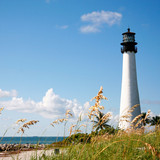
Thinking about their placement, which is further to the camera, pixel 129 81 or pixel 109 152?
pixel 129 81

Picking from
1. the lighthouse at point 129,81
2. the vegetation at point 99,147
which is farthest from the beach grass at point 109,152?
the lighthouse at point 129,81

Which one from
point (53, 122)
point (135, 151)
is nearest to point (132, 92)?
point (135, 151)

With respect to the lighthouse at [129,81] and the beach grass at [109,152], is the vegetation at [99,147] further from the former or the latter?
the lighthouse at [129,81]

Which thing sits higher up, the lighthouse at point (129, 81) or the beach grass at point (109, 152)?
the lighthouse at point (129, 81)

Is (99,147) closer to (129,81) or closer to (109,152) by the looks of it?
(109,152)

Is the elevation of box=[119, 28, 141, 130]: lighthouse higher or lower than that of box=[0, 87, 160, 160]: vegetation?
higher

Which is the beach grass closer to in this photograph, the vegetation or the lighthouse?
the vegetation

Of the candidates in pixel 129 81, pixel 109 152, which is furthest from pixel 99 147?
pixel 129 81

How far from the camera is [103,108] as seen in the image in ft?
10.8

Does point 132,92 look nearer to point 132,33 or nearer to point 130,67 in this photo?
point 130,67

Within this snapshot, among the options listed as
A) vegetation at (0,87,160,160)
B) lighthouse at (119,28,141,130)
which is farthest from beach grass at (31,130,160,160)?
lighthouse at (119,28,141,130)

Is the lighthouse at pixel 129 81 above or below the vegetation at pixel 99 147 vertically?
above

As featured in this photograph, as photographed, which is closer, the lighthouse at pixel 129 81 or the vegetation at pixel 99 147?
the vegetation at pixel 99 147

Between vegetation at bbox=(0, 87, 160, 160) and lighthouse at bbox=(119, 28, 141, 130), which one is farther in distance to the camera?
lighthouse at bbox=(119, 28, 141, 130)
